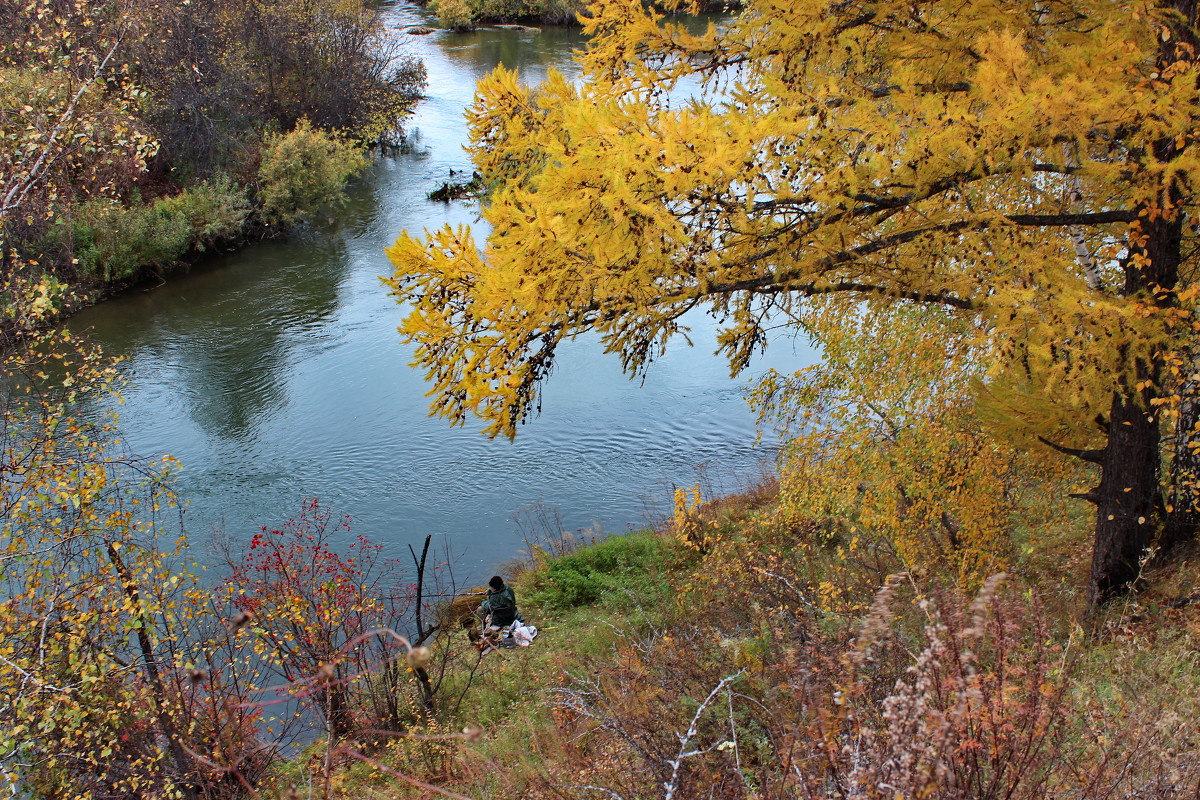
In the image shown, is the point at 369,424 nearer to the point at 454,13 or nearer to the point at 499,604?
the point at 499,604

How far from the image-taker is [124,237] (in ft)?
65.9

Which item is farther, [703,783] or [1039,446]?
[1039,446]

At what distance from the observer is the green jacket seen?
9.52m

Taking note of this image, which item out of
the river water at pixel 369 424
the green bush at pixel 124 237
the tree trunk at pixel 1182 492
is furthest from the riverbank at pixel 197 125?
the tree trunk at pixel 1182 492

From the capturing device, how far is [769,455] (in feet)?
47.7

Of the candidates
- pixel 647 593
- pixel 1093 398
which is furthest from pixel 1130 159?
pixel 647 593

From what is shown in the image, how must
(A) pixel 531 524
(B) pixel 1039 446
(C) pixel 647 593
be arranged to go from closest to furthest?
(B) pixel 1039 446, (C) pixel 647 593, (A) pixel 531 524

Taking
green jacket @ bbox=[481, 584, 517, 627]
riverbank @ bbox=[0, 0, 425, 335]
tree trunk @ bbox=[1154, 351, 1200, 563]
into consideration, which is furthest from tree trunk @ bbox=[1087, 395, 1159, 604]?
riverbank @ bbox=[0, 0, 425, 335]

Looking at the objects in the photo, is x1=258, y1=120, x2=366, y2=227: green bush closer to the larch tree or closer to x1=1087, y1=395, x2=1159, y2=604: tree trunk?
the larch tree

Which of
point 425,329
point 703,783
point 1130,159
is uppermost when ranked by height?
point 1130,159

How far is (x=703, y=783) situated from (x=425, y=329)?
283cm

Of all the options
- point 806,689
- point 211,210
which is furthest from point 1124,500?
point 211,210

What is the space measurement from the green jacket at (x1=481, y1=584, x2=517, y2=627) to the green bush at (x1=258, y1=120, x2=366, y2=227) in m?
17.5

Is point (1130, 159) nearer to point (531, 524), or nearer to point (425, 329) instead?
point (425, 329)
